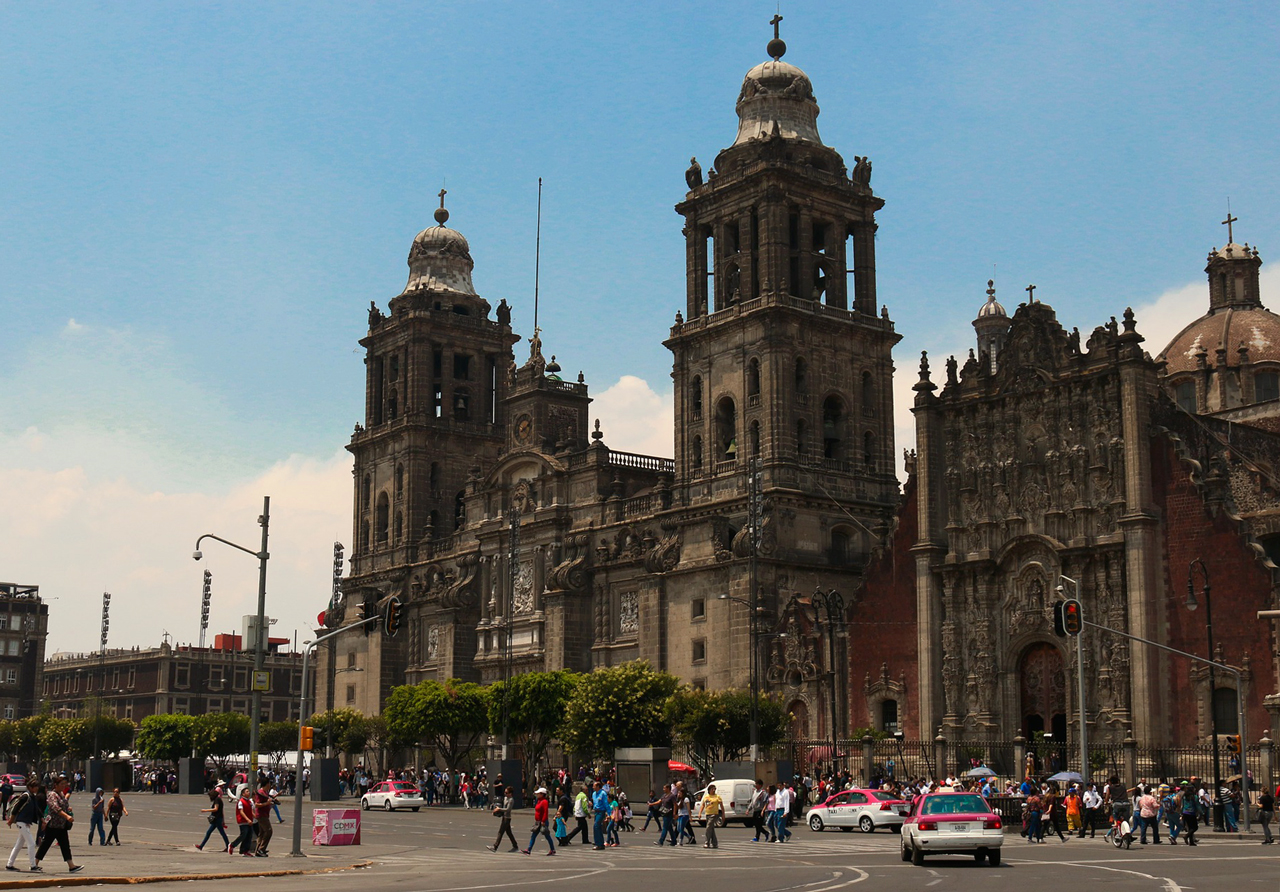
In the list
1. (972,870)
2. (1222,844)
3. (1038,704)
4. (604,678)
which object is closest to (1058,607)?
(1222,844)

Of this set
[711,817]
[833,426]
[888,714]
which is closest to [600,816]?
[711,817]

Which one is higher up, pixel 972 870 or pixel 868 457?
pixel 868 457

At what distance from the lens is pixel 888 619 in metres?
67.9

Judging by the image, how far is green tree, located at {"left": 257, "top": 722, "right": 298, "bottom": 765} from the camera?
110369 mm

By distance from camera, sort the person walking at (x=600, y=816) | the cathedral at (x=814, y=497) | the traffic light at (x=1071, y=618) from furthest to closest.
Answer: the cathedral at (x=814, y=497), the traffic light at (x=1071, y=618), the person walking at (x=600, y=816)

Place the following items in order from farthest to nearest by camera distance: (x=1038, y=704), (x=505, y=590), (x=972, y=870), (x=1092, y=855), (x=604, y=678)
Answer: (x=505, y=590) → (x=604, y=678) → (x=1038, y=704) → (x=1092, y=855) → (x=972, y=870)

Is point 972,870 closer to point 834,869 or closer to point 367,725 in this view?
point 834,869

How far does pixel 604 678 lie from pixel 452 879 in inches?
1577

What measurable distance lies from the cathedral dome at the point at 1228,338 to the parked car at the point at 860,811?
120 feet

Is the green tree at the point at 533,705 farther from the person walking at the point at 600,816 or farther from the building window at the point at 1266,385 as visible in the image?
the building window at the point at 1266,385

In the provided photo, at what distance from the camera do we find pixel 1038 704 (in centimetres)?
6281

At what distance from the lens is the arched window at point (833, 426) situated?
7975cm

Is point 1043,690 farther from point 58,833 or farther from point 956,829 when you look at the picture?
point 58,833

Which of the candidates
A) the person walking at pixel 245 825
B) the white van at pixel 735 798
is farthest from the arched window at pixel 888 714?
the person walking at pixel 245 825
